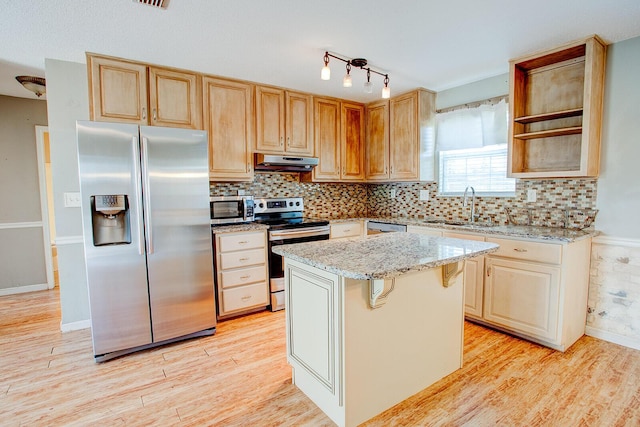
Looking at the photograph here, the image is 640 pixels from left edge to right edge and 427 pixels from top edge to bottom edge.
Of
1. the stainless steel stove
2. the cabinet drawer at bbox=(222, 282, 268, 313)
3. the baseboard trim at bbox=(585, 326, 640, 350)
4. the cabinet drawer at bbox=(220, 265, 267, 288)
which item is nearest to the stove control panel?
the stainless steel stove

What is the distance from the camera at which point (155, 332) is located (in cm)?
257

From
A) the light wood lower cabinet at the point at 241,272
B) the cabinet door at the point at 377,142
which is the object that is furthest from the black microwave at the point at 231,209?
the cabinet door at the point at 377,142

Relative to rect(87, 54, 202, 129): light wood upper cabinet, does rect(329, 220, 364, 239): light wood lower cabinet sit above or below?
below

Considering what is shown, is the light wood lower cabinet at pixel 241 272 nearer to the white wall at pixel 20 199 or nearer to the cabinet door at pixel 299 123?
the cabinet door at pixel 299 123

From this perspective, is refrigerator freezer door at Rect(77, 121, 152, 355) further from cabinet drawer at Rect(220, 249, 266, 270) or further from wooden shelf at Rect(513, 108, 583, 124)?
wooden shelf at Rect(513, 108, 583, 124)

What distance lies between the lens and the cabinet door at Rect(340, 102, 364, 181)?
4.12 metres

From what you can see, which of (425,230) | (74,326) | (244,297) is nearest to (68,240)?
(74,326)

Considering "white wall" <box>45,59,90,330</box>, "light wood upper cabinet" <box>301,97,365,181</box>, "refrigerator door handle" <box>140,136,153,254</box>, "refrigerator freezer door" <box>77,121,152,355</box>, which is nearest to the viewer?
"refrigerator freezer door" <box>77,121,152,355</box>

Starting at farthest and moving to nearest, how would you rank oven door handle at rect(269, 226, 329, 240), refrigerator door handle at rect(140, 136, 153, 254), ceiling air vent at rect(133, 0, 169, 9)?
oven door handle at rect(269, 226, 329, 240) < refrigerator door handle at rect(140, 136, 153, 254) < ceiling air vent at rect(133, 0, 169, 9)

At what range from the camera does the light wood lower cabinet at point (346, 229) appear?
381 centimetres

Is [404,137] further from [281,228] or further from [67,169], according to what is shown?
[67,169]

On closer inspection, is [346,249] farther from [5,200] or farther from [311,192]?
[5,200]

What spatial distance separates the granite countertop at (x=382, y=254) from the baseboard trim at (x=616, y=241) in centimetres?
134

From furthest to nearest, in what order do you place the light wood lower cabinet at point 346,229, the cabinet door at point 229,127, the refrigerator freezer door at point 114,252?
the light wood lower cabinet at point 346,229 < the cabinet door at point 229,127 < the refrigerator freezer door at point 114,252
